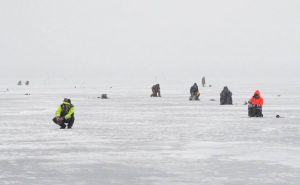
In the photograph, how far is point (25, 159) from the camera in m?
17.0

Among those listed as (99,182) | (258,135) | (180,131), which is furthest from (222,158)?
(180,131)

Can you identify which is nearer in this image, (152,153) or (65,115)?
(152,153)

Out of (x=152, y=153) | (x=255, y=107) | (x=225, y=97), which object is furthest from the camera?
(x=225, y=97)

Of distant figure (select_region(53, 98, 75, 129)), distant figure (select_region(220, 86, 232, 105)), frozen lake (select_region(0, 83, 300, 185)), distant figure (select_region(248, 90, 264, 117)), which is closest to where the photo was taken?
frozen lake (select_region(0, 83, 300, 185))

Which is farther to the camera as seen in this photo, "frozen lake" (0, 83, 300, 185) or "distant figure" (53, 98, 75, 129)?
"distant figure" (53, 98, 75, 129)

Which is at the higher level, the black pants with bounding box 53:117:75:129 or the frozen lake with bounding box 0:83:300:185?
the black pants with bounding box 53:117:75:129

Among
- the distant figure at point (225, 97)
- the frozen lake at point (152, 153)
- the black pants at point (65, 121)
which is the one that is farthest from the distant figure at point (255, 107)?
the distant figure at point (225, 97)

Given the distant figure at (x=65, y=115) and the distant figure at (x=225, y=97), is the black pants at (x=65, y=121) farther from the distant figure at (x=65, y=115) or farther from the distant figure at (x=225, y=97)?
the distant figure at (x=225, y=97)

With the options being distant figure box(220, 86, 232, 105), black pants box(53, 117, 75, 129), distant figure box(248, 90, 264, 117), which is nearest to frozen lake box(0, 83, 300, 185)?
black pants box(53, 117, 75, 129)

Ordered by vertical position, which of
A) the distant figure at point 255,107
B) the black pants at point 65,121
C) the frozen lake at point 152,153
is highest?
the distant figure at point 255,107

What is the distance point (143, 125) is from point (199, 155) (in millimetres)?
10038

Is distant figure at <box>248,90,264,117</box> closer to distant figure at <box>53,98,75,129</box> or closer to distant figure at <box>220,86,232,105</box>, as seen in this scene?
distant figure at <box>53,98,75,129</box>

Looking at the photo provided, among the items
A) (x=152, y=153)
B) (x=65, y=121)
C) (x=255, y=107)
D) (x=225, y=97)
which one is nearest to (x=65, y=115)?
(x=65, y=121)

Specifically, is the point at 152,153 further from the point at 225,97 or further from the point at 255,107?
the point at 225,97
